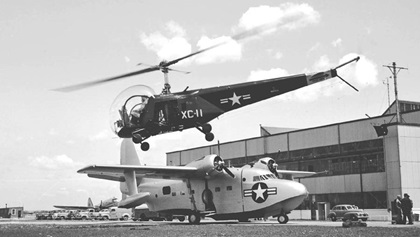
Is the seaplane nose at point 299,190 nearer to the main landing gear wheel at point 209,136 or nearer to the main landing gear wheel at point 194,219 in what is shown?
the main landing gear wheel at point 194,219

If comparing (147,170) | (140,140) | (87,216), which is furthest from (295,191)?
(87,216)

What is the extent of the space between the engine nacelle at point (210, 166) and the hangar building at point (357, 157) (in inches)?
559

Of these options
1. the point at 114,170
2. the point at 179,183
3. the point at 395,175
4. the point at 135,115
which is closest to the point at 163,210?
the point at 179,183

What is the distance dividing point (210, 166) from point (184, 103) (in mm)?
12088

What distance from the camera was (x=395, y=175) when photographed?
5131cm

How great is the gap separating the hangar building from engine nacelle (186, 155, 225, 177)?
14.2 metres

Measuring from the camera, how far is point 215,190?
128 ft

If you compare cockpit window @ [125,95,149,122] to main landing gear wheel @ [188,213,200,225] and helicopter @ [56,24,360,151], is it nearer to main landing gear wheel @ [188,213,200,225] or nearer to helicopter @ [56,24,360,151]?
helicopter @ [56,24,360,151]

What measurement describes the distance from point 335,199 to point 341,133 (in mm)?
7591

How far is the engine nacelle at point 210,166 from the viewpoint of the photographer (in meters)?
37.3

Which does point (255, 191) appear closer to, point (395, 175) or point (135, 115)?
point (135, 115)

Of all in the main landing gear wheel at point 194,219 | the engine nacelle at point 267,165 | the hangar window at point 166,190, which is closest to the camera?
the main landing gear wheel at point 194,219

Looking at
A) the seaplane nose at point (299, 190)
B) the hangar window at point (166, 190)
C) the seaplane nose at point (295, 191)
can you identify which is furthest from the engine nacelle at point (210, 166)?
the seaplane nose at point (299, 190)

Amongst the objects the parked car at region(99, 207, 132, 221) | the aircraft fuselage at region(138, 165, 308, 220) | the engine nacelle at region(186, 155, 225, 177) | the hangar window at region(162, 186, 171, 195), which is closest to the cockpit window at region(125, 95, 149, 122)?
the engine nacelle at region(186, 155, 225, 177)
